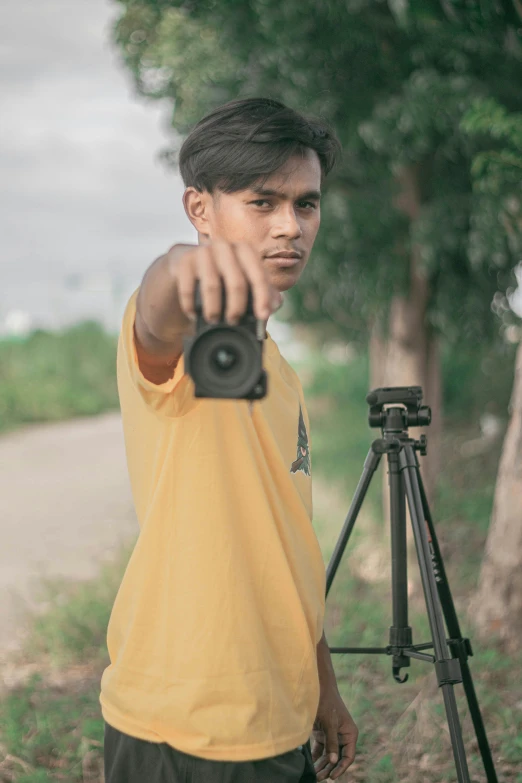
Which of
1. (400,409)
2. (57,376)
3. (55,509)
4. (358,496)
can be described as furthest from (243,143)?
(57,376)

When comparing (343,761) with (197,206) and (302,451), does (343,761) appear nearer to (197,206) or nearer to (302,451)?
(302,451)

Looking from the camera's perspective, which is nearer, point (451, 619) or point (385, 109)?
point (451, 619)

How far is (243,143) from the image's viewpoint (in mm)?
1823

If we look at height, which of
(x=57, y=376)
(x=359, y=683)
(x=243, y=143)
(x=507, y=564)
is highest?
(x=243, y=143)

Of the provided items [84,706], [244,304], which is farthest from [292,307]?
[244,304]

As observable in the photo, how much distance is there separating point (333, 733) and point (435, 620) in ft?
1.29

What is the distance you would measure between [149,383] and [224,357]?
14.7 inches

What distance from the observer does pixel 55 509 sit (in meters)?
8.34

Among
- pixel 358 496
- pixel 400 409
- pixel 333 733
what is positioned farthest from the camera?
pixel 358 496

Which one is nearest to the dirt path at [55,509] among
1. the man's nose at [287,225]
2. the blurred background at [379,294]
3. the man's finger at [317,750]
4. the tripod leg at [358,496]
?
the blurred background at [379,294]

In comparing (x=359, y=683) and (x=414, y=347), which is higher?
(x=414, y=347)

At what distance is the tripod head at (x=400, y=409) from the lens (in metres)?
2.34

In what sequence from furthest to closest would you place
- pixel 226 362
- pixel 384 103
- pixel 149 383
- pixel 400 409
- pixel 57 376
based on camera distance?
pixel 57 376 → pixel 384 103 → pixel 400 409 → pixel 149 383 → pixel 226 362

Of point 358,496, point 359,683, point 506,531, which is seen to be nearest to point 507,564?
point 506,531
